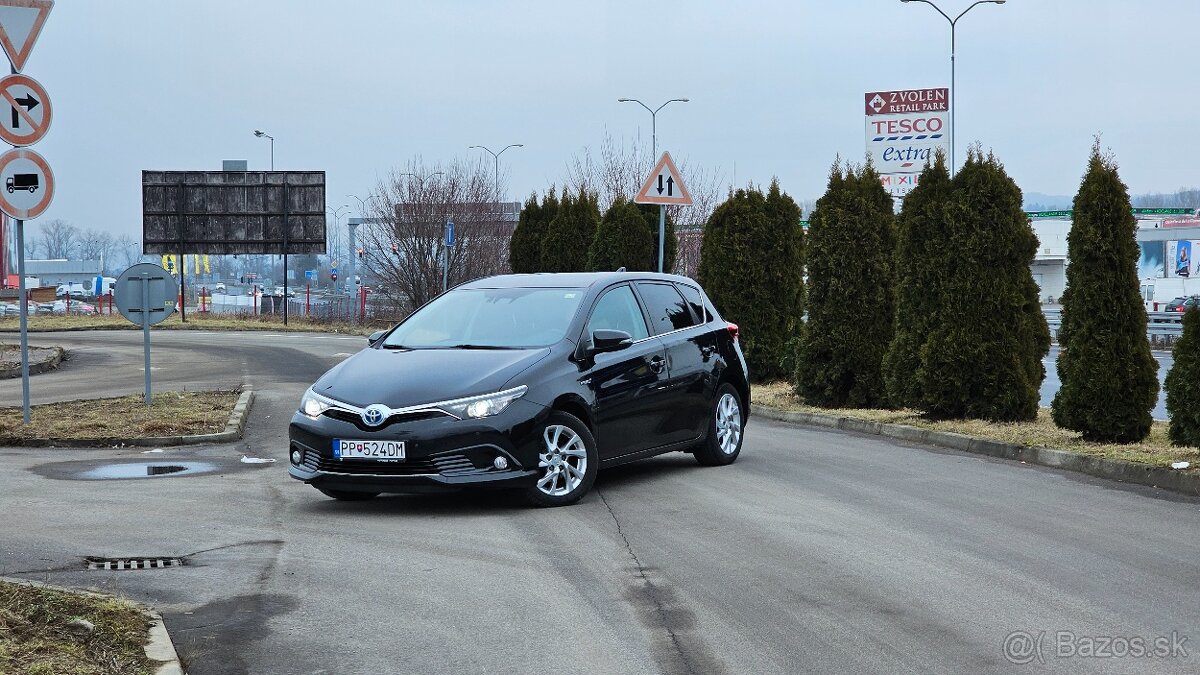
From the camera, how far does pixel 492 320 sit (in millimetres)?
10523

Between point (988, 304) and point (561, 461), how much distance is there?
7184 mm

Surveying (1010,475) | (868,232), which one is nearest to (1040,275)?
(868,232)

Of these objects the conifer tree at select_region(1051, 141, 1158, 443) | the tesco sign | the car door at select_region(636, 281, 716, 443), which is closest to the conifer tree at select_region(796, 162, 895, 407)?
the conifer tree at select_region(1051, 141, 1158, 443)

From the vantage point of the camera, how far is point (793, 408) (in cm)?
1814

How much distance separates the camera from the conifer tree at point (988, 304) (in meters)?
15.2

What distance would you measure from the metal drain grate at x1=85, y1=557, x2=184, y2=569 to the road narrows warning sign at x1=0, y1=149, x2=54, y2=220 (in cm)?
734

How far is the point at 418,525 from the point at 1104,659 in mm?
4485

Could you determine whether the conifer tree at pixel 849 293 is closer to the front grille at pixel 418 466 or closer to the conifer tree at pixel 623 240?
the front grille at pixel 418 466

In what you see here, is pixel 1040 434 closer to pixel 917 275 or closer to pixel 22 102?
pixel 917 275

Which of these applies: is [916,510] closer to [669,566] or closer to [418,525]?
[669,566]

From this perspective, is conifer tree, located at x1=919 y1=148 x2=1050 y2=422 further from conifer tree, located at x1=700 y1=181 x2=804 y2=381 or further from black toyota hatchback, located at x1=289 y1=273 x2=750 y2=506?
conifer tree, located at x1=700 y1=181 x2=804 y2=381

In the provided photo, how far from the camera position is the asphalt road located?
18.6 feet

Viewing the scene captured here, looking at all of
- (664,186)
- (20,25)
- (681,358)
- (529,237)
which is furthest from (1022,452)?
(529,237)

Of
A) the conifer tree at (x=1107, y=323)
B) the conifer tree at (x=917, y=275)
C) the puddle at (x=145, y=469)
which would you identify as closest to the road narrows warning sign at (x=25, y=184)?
the puddle at (x=145, y=469)
